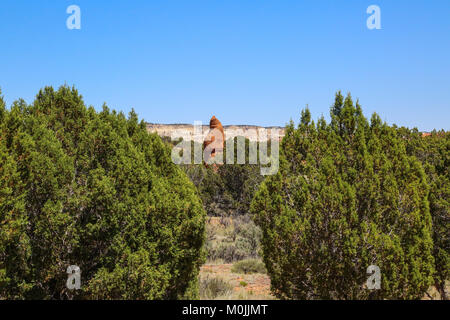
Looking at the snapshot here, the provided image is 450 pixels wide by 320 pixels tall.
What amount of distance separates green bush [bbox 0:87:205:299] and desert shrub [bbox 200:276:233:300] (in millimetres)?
2285

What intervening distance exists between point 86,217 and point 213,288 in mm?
4333

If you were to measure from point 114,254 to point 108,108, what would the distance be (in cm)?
264

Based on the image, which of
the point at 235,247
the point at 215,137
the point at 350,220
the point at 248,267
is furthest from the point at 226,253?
the point at 215,137

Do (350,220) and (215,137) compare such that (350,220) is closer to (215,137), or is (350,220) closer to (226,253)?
(226,253)

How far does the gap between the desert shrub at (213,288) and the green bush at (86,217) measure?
2285mm

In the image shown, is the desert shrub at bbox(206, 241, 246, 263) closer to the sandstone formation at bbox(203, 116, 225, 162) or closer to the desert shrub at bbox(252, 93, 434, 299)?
the desert shrub at bbox(252, 93, 434, 299)

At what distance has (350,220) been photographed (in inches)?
214

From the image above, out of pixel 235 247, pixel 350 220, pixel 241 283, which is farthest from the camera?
pixel 235 247

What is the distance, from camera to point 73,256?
17.6 ft

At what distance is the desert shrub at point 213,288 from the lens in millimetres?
8352

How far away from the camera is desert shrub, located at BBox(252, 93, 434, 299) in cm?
544

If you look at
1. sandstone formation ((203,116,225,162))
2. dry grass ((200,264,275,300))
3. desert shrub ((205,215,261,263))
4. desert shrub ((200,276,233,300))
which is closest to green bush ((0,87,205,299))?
desert shrub ((200,276,233,300))
